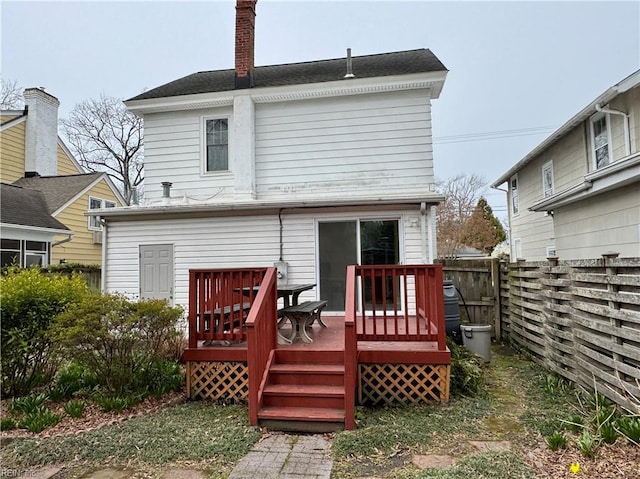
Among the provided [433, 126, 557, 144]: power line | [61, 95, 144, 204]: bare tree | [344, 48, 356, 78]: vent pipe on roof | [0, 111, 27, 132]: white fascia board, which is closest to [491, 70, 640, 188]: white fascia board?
[344, 48, 356, 78]: vent pipe on roof

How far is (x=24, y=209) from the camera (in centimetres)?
1280

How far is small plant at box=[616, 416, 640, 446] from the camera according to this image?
10.1 feet

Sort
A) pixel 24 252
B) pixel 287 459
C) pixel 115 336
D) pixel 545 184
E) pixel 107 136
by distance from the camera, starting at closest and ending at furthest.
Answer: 1. pixel 287 459
2. pixel 115 336
3. pixel 24 252
4. pixel 545 184
5. pixel 107 136

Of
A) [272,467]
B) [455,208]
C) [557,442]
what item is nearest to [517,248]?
[455,208]

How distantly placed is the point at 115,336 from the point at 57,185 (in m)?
14.4

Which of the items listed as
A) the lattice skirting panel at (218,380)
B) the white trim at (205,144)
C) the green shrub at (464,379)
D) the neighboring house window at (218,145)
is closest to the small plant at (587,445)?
the green shrub at (464,379)

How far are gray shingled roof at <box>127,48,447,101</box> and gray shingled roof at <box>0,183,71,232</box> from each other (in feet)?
19.0

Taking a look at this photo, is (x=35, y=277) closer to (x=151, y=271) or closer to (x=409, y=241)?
(x=151, y=271)

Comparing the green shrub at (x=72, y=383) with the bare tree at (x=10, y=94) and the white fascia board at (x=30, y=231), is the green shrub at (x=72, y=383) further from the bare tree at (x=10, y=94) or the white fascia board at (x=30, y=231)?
the bare tree at (x=10, y=94)

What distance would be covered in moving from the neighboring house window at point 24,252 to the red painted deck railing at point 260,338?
10.8 metres

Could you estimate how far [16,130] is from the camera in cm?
1599

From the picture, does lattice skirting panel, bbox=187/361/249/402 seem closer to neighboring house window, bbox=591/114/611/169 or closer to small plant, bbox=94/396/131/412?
small plant, bbox=94/396/131/412

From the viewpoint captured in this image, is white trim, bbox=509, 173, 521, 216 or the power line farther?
the power line

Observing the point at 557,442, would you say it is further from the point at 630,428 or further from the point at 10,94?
the point at 10,94
